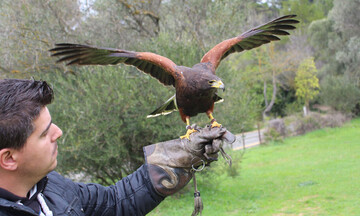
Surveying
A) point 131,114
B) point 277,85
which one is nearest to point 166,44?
point 131,114

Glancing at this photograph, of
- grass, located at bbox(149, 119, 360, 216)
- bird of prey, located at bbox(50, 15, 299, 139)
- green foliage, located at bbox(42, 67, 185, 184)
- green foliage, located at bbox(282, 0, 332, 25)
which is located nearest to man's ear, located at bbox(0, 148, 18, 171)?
bird of prey, located at bbox(50, 15, 299, 139)

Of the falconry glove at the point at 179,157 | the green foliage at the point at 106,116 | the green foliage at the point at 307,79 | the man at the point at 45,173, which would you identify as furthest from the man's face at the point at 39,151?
the green foliage at the point at 307,79

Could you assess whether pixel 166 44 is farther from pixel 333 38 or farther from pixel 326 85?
pixel 333 38

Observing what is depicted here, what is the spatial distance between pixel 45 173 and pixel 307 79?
932 inches

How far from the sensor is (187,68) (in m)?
2.92

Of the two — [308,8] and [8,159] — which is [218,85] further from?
[308,8]

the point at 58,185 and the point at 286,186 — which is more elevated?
the point at 58,185

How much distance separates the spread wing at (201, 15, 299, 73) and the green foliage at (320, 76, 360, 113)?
61.2 feet

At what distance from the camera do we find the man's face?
4.17 feet

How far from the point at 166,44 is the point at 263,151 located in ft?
34.8

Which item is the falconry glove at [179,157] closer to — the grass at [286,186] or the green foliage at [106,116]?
the green foliage at [106,116]

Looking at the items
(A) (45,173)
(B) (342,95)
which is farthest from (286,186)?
(B) (342,95)

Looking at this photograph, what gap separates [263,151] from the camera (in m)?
15.7

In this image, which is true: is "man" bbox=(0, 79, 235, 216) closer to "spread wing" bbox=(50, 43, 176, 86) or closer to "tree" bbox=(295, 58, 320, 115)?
"spread wing" bbox=(50, 43, 176, 86)
